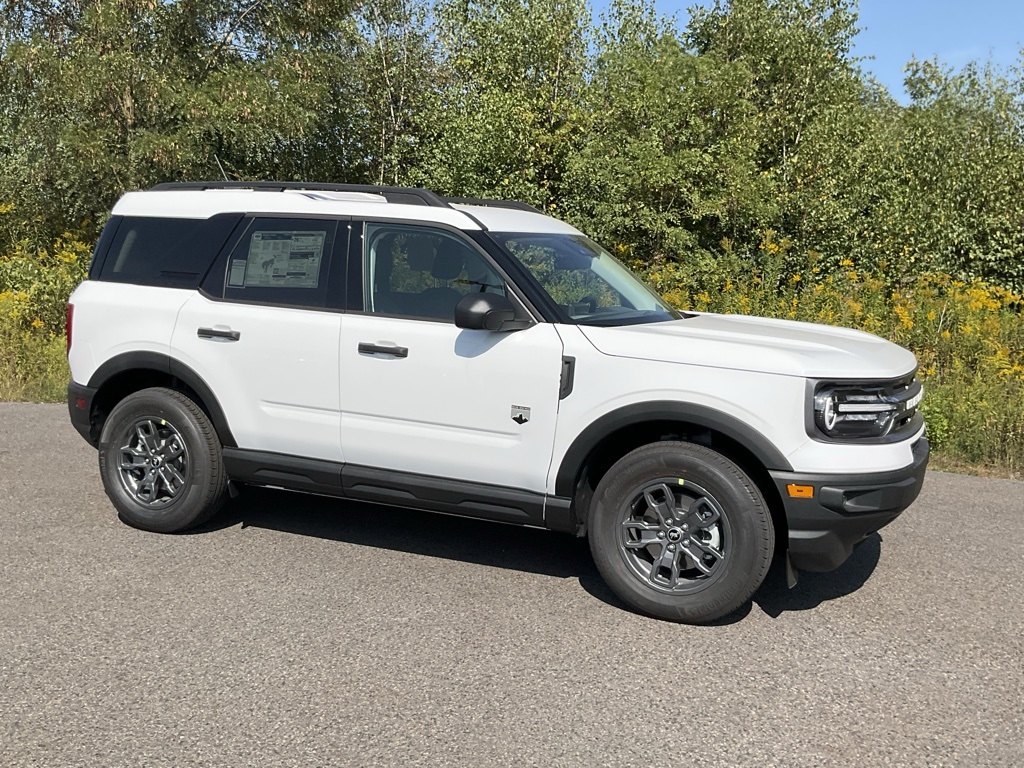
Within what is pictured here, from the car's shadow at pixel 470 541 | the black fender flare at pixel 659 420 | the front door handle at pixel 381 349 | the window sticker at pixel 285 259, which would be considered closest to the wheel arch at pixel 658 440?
the black fender flare at pixel 659 420

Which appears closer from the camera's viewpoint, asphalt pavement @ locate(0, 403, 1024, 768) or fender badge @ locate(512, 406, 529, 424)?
asphalt pavement @ locate(0, 403, 1024, 768)

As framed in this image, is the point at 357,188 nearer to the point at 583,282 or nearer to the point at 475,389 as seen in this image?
the point at 583,282

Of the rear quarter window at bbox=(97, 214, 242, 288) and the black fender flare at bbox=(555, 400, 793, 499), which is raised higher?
the rear quarter window at bbox=(97, 214, 242, 288)

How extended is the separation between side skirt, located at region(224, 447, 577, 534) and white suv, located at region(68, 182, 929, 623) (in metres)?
0.01

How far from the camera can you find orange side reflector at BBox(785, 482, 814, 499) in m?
4.35

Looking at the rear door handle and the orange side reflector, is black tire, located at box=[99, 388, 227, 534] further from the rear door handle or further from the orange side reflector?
the orange side reflector

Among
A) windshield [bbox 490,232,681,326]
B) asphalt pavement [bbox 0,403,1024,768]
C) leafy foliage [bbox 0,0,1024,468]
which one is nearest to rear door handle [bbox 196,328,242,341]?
asphalt pavement [bbox 0,403,1024,768]

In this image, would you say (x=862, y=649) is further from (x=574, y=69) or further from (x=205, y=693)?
(x=574, y=69)

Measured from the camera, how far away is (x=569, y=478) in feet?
15.7

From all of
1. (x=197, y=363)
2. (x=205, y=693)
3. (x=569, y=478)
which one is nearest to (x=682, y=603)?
(x=569, y=478)

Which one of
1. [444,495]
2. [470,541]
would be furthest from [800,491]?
[470,541]

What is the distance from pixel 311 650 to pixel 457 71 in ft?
67.3

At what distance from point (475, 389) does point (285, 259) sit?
1430mm

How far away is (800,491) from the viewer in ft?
14.3
